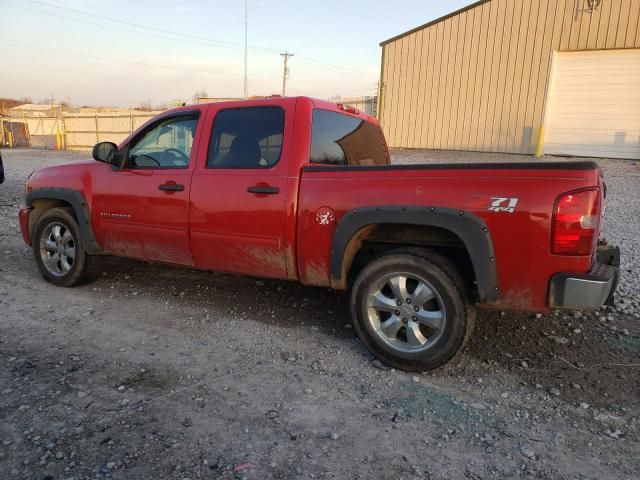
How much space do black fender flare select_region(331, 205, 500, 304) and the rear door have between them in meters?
0.74

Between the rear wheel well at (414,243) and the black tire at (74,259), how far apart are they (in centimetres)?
295

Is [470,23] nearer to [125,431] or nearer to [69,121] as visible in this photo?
[125,431]

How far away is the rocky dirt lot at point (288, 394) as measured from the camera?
2381 millimetres

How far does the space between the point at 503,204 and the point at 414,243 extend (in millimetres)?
717

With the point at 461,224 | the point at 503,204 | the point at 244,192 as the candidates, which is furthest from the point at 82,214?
the point at 503,204

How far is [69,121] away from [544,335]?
1302 inches

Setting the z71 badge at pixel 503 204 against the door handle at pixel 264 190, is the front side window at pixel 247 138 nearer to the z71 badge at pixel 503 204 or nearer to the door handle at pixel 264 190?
the door handle at pixel 264 190

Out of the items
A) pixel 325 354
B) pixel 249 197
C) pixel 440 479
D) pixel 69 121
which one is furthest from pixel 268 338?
pixel 69 121

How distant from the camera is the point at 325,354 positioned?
361 centimetres

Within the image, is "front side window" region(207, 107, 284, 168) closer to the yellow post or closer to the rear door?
the rear door

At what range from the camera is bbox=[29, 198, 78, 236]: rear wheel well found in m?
5.12

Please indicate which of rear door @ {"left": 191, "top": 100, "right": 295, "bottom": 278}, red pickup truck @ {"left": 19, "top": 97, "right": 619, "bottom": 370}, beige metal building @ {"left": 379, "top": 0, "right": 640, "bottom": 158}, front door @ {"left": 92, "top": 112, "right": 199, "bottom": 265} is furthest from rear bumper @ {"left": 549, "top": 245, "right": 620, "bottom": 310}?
beige metal building @ {"left": 379, "top": 0, "right": 640, "bottom": 158}

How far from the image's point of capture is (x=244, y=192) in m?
3.81

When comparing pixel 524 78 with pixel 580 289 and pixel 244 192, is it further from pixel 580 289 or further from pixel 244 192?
pixel 580 289
